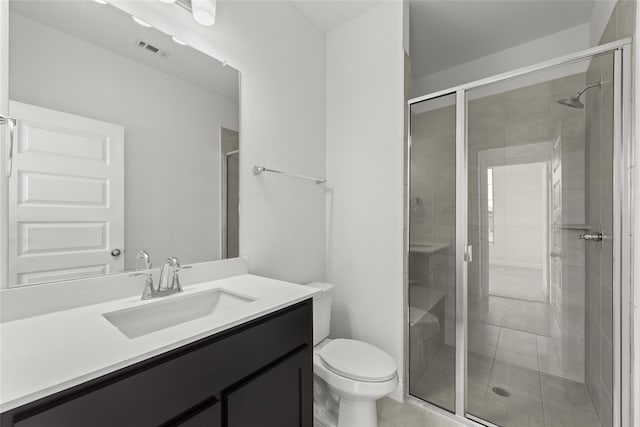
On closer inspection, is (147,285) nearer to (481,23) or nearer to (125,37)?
(125,37)

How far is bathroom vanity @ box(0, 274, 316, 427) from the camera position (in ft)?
1.88

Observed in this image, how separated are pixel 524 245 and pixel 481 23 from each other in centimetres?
163

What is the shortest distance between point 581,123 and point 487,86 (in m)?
0.46

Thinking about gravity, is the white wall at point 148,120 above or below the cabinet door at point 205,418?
above

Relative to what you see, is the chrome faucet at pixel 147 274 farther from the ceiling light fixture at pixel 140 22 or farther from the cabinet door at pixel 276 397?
the ceiling light fixture at pixel 140 22

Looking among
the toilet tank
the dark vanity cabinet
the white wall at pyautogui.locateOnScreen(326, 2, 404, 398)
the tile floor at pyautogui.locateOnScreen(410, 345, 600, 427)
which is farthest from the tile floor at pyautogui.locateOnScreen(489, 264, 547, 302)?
the dark vanity cabinet

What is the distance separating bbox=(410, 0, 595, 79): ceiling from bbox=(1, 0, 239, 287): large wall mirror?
5.04 ft

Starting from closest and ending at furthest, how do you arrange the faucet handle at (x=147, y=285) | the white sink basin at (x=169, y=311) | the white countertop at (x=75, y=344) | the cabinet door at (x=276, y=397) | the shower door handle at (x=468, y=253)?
1. the white countertop at (x=75, y=344)
2. the cabinet door at (x=276, y=397)
3. the white sink basin at (x=169, y=311)
4. the faucet handle at (x=147, y=285)
5. the shower door handle at (x=468, y=253)

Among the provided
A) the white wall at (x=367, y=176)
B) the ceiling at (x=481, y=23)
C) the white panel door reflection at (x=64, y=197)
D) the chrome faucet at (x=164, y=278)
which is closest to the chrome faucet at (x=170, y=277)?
the chrome faucet at (x=164, y=278)

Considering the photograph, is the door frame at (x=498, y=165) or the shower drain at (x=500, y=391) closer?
the door frame at (x=498, y=165)

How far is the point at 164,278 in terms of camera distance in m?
1.16

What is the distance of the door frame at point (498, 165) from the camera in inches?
54.9

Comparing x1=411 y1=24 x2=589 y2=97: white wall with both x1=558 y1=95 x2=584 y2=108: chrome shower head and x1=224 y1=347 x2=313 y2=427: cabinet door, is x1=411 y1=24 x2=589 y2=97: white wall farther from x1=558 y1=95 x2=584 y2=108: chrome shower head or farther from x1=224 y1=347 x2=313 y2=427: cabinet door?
x1=224 y1=347 x2=313 y2=427: cabinet door

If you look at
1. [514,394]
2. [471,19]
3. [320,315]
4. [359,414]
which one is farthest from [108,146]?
[471,19]
